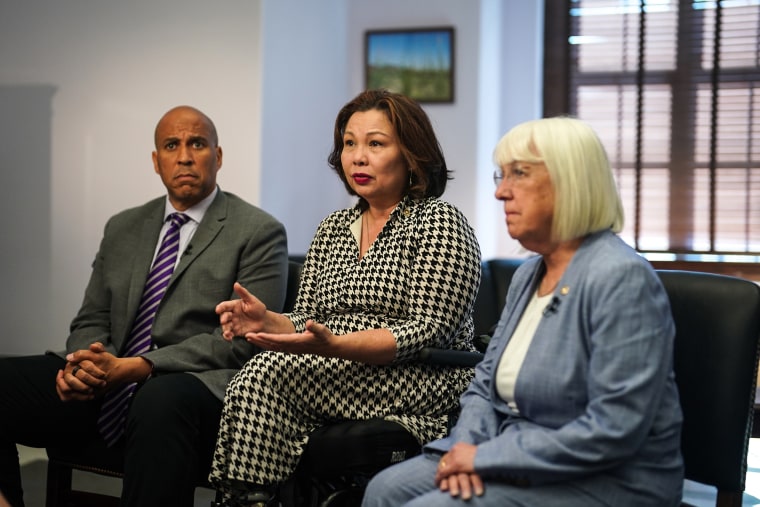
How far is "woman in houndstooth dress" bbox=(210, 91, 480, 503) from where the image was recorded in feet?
6.72

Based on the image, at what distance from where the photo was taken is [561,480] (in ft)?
5.07

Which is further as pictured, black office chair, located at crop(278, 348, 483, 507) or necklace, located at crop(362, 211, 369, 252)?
necklace, located at crop(362, 211, 369, 252)

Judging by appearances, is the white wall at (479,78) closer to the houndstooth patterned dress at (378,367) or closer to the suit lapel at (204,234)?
the suit lapel at (204,234)

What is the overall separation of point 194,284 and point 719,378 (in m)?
1.44

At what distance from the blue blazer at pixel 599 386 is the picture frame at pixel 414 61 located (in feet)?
11.0

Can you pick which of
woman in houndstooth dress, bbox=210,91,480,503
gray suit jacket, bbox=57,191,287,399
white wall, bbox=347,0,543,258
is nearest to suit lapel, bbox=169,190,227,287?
gray suit jacket, bbox=57,191,287,399

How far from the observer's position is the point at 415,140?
2303 mm

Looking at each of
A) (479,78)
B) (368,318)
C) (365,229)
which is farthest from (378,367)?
(479,78)

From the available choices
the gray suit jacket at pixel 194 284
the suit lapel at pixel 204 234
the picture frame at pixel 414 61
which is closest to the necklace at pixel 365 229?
the gray suit jacket at pixel 194 284

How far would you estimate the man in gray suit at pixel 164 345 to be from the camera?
2141 mm

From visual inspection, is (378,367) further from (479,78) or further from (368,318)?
(479,78)

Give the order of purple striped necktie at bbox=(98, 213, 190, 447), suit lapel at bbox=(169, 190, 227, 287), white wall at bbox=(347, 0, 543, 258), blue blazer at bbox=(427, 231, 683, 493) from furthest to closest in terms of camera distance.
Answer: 1. white wall at bbox=(347, 0, 543, 258)
2. suit lapel at bbox=(169, 190, 227, 287)
3. purple striped necktie at bbox=(98, 213, 190, 447)
4. blue blazer at bbox=(427, 231, 683, 493)

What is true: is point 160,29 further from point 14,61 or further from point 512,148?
point 512,148

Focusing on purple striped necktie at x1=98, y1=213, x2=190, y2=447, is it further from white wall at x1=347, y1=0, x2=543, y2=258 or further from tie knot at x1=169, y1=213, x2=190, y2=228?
white wall at x1=347, y1=0, x2=543, y2=258
